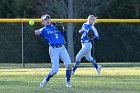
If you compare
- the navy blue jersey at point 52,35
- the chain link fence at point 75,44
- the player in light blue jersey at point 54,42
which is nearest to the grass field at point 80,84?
the player in light blue jersey at point 54,42

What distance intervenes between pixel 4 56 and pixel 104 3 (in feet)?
30.4

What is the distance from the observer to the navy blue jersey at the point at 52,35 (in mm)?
14255

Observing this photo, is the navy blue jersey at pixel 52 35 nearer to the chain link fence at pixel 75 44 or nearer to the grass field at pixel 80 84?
the grass field at pixel 80 84

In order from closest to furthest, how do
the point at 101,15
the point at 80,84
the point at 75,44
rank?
the point at 80,84 < the point at 75,44 < the point at 101,15

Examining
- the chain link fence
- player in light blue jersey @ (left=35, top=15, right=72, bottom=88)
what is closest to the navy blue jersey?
player in light blue jersey @ (left=35, top=15, right=72, bottom=88)

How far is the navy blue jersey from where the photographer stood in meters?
14.3

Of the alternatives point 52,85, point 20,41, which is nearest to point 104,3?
point 20,41

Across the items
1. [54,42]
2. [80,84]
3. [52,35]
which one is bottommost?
[80,84]

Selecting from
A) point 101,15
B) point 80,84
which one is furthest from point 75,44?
point 80,84

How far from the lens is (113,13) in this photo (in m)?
34.6

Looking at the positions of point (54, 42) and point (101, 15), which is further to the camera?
point (101, 15)

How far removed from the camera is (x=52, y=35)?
14320 mm

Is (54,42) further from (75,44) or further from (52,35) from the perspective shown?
(75,44)

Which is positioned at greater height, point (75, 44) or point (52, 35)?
point (52, 35)
